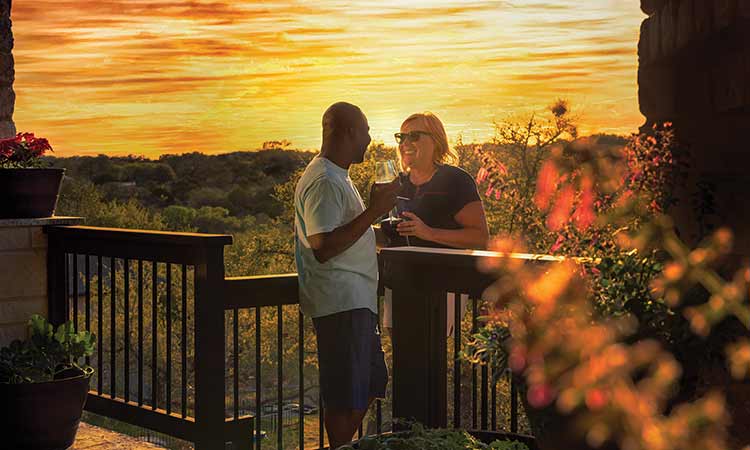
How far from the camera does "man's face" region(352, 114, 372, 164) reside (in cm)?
324

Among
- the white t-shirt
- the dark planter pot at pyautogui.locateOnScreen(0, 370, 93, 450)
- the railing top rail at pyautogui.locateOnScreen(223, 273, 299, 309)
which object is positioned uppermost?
the white t-shirt

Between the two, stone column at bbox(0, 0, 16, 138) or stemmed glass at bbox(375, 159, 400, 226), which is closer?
stemmed glass at bbox(375, 159, 400, 226)

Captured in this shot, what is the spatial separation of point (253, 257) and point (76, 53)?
24.0 ft

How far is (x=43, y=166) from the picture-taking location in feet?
17.0

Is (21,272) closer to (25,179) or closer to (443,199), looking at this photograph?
(25,179)

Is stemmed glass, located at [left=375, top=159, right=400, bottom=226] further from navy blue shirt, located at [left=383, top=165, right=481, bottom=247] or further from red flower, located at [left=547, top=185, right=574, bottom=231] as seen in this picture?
red flower, located at [left=547, top=185, right=574, bottom=231]

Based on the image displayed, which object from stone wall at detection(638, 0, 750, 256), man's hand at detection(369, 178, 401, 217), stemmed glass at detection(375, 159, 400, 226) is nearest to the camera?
stone wall at detection(638, 0, 750, 256)

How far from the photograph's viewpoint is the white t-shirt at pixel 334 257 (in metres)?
3.17

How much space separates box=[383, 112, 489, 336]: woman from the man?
0.55 meters

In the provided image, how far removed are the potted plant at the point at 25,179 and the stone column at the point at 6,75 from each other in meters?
0.45

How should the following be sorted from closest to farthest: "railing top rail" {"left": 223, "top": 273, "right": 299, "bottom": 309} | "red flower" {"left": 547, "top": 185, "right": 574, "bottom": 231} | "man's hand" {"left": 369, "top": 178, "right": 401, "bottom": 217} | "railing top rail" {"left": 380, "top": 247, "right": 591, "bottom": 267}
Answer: "red flower" {"left": 547, "top": 185, "right": 574, "bottom": 231}, "railing top rail" {"left": 380, "top": 247, "right": 591, "bottom": 267}, "man's hand" {"left": 369, "top": 178, "right": 401, "bottom": 217}, "railing top rail" {"left": 223, "top": 273, "right": 299, "bottom": 309}

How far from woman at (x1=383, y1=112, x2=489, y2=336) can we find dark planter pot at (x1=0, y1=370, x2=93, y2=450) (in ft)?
5.47

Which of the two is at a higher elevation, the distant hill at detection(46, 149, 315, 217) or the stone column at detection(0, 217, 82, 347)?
the distant hill at detection(46, 149, 315, 217)

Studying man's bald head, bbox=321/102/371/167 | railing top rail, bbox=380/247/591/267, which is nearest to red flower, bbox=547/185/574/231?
railing top rail, bbox=380/247/591/267
